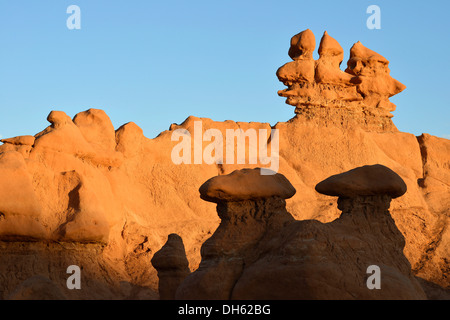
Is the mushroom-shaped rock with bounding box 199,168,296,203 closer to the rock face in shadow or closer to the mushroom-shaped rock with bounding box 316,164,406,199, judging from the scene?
the rock face in shadow

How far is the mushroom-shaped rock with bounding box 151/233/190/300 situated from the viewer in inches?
624

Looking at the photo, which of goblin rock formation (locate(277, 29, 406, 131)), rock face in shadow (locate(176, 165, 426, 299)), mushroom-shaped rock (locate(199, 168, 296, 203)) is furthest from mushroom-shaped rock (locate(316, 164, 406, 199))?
goblin rock formation (locate(277, 29, 406, 131))

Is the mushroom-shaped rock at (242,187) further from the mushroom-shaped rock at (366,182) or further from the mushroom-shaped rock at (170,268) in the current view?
the mushroom-shaped rock at (170,268)

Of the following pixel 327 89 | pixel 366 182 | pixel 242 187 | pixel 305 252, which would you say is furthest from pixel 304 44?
pixel 305 252

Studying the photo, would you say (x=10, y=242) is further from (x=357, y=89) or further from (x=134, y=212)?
(x=357, y=89)

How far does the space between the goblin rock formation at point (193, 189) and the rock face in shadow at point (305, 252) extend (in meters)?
0.05

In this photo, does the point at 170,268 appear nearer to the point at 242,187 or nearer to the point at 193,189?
the point at 242,187

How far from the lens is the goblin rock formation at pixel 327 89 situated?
28281 mm

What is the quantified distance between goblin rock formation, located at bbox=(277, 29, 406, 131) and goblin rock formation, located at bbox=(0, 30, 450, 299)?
49mm

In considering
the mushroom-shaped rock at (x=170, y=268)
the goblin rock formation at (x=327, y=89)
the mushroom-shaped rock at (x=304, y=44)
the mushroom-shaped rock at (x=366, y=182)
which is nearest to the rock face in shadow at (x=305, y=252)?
the mushroom-shaped rock at (x=366, y=182)

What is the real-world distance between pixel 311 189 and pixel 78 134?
27.5 feet

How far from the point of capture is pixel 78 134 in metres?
21.9

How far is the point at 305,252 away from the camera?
463 inches
